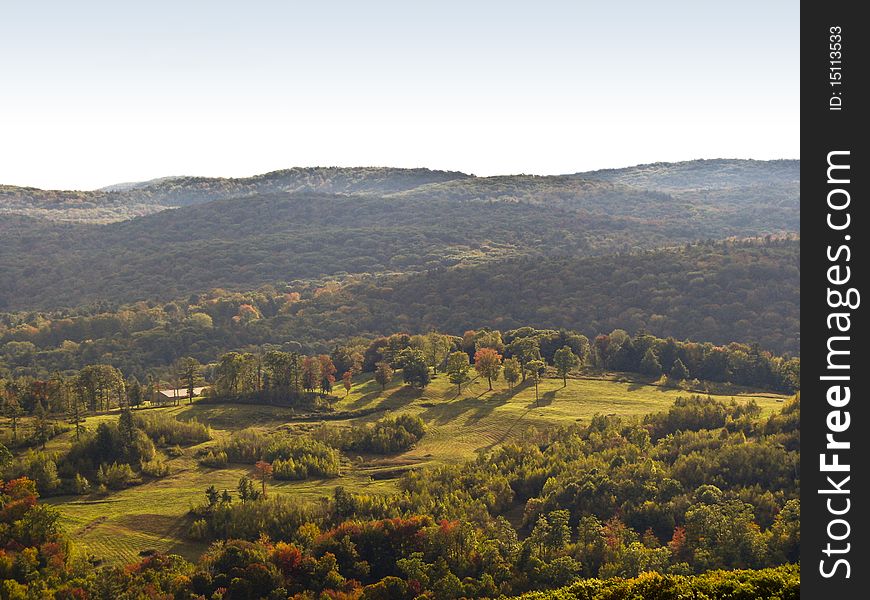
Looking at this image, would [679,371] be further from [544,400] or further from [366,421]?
[366,421]

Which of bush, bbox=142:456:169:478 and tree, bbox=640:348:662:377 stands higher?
bush, bbox=142:456:169:478

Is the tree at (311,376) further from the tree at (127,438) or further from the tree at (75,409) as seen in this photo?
the tree at (127,438)

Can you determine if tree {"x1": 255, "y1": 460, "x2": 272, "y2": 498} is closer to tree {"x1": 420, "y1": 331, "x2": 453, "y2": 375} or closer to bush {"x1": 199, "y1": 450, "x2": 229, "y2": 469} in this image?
bush {"x1": 199, "y1": 450, "x2": 229, "y2": 469}

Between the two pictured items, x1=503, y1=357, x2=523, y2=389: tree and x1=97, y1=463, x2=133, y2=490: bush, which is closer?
x1=97, y1=463, x2=133, y2=490: bush
